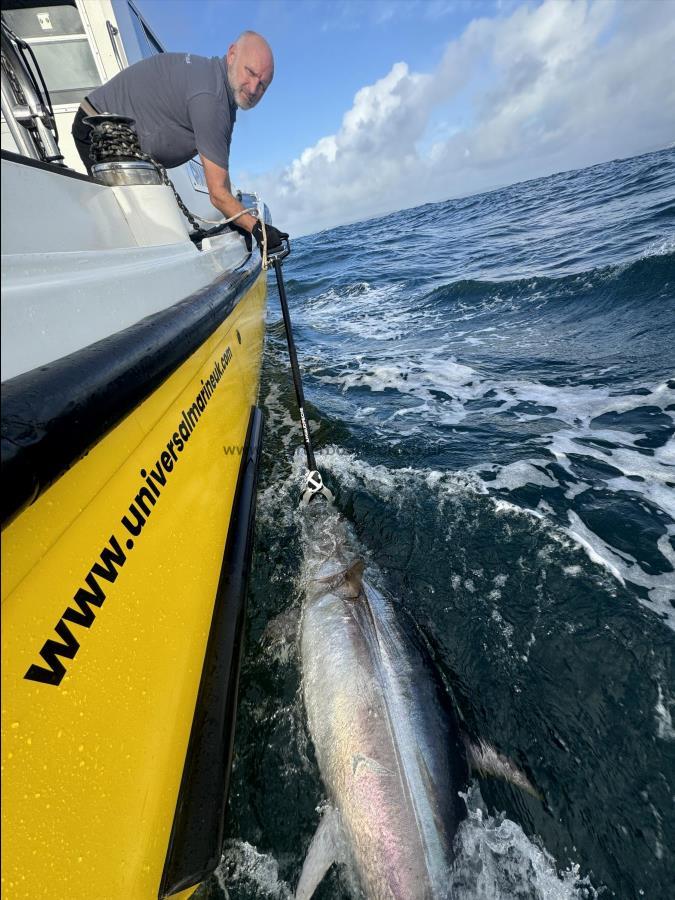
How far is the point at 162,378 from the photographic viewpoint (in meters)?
1.63

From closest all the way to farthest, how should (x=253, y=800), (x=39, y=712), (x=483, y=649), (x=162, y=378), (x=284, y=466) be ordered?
(x=39, y=712) < (x=162, y=378) < (x=253, y=800) < (x=483, y=649) < (x=284, y=466)

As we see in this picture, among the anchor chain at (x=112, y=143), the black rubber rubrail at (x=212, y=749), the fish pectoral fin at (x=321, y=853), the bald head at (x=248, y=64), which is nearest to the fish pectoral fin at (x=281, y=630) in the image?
the black rubber rubrail at (x=212, y=749)

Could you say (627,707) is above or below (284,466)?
below

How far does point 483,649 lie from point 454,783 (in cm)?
66

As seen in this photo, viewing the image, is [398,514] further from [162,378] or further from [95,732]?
[95,732]

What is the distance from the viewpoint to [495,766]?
177 cm

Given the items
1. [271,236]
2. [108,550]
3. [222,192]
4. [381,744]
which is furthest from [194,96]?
[381,744]

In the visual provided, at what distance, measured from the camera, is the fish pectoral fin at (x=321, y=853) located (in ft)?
5.02

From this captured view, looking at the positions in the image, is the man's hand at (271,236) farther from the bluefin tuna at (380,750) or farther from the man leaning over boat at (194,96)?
the bluefin tuna at (380,750)

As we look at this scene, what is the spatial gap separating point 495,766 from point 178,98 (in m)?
4.45

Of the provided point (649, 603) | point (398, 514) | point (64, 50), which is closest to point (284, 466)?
point (398, 514)

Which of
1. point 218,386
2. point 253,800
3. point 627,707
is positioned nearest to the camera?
point 253,800

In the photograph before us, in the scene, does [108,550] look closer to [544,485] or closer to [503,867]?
[503,867]

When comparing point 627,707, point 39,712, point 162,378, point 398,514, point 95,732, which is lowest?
point 627,707
